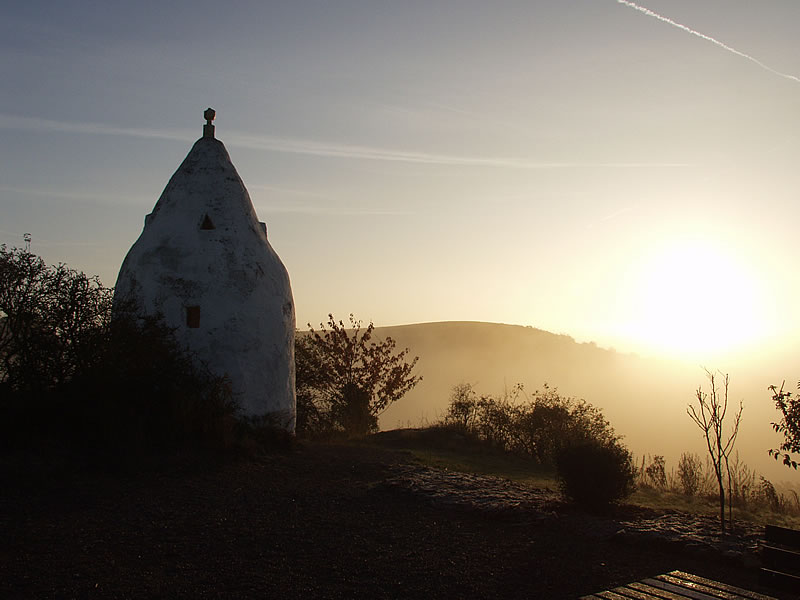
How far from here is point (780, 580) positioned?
15.8 feet

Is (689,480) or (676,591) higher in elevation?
(676,591)

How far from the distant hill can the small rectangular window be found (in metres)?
42.6

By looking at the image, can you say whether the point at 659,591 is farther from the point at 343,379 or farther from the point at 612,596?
the point at 343,379

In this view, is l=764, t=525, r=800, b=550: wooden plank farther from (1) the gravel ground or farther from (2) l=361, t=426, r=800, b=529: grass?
(2) l=361, t=426, r=800, b=529: grass

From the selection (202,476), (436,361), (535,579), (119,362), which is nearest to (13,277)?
(119,362)

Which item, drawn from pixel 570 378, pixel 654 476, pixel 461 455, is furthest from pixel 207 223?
pixel 570 378

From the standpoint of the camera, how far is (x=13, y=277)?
37.4ft

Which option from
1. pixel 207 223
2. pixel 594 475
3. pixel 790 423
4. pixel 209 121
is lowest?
pixel 594 475

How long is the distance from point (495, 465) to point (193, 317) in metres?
8.00

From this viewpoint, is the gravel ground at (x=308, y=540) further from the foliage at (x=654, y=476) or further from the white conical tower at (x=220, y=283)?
the foliage at (x=654, y=476)

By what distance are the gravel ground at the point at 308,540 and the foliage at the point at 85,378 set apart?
3.32ft

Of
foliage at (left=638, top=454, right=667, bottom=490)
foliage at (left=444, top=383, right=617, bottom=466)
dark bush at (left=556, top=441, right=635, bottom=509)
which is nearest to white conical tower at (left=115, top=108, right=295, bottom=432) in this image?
dark bush at (left=556, top=441, right=635, bottom=509)

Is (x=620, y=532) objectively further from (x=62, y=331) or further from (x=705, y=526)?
(x=62, y=331)

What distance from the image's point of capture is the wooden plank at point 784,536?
508cm
